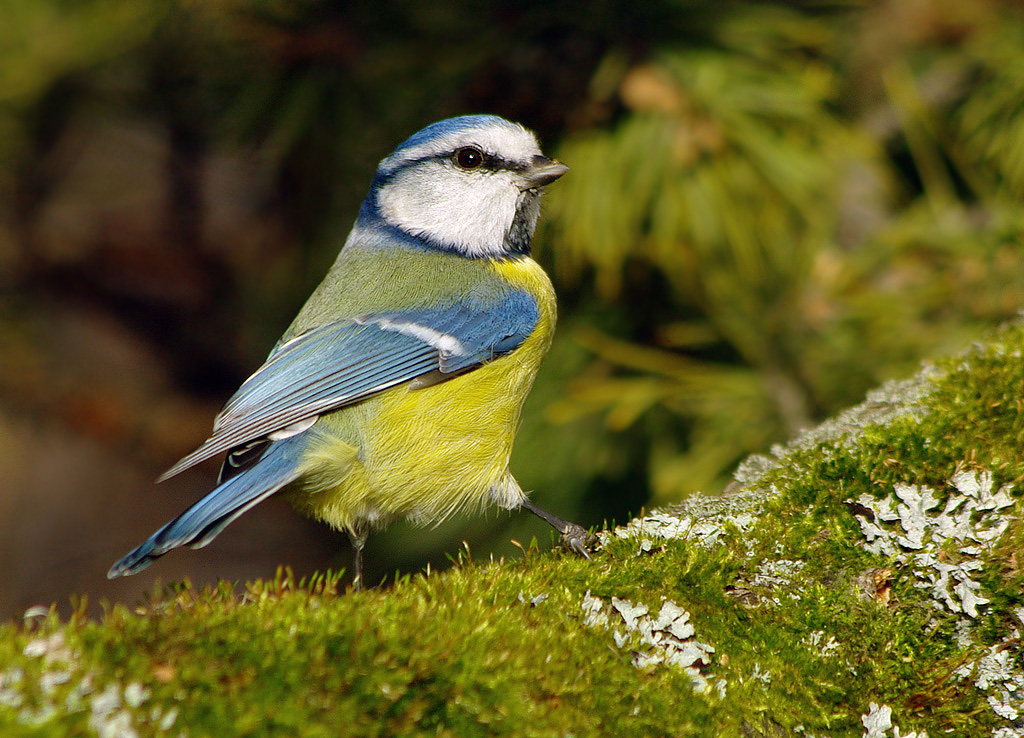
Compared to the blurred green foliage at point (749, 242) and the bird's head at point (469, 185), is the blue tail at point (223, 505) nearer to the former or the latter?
the bird's head at point (469, 185)

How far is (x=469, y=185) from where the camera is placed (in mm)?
1975

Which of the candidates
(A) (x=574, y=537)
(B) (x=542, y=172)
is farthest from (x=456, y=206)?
(A) (x=574, y=537)

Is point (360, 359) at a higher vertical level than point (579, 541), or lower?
higher

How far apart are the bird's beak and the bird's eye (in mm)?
111

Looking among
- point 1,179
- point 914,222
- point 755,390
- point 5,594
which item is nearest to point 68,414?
point 5,594

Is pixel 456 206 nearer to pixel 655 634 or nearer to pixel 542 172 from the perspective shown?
pixel 542 172

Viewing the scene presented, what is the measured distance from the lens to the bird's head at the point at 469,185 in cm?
191

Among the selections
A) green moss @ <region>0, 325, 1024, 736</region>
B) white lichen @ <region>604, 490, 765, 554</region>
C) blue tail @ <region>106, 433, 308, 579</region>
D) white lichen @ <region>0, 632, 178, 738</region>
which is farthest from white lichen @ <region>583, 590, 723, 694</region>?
blue tail @ <region>106, 433, 308, 579</region>

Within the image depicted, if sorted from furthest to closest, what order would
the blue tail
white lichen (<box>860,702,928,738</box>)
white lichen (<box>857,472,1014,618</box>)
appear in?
the blue tail < white lichen (<box>857,472,1014,618</box>) < white lichen (<box>860,702,928,738</box>)

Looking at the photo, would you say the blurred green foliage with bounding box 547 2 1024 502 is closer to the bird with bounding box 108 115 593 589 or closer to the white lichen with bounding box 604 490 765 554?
the bird with bounding box 108 115 593 589

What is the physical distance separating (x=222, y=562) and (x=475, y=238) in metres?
2.02

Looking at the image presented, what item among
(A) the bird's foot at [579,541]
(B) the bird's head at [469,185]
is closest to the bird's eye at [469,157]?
(B) the bird's head at [469,185]

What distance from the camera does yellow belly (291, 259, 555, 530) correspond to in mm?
1573

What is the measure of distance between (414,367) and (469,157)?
1.80 feet
